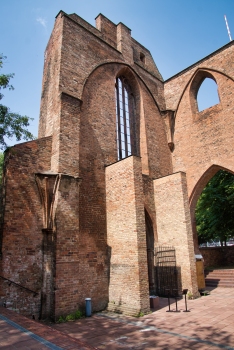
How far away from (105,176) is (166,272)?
451cm

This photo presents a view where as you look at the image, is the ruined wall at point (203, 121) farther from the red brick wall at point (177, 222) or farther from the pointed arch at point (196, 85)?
the red brick wall at point (177, 222)

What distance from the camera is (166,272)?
9859 millimetres

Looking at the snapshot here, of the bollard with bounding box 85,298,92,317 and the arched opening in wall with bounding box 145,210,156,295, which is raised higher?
the arched opening in wall with bounding box 145,210,156,295

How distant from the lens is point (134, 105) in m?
13.2

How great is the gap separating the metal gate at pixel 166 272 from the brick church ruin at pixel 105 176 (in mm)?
49

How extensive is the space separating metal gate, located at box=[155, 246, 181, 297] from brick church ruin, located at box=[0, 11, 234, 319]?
5cm

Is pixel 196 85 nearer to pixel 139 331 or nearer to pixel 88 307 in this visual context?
pixel 88 307

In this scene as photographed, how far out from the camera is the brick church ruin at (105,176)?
7.19 m

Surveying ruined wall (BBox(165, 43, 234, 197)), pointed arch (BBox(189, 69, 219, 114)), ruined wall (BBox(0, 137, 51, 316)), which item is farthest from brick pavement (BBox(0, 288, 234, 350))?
pointed arch (BBox(189, 69, 219, 114))

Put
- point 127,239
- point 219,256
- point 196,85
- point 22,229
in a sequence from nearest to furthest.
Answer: point 22,229, point 127,239, point 196,85, point 219,256

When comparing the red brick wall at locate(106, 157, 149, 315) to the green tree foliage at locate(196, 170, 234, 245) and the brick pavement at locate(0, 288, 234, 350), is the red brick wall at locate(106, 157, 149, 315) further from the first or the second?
the green tree foliage at locate(196, 170, 234, 245)

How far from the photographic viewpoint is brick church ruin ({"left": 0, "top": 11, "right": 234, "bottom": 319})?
719cm

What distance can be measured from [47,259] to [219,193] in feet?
42.7

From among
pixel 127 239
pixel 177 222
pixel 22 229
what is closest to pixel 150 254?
pixel 177 222
